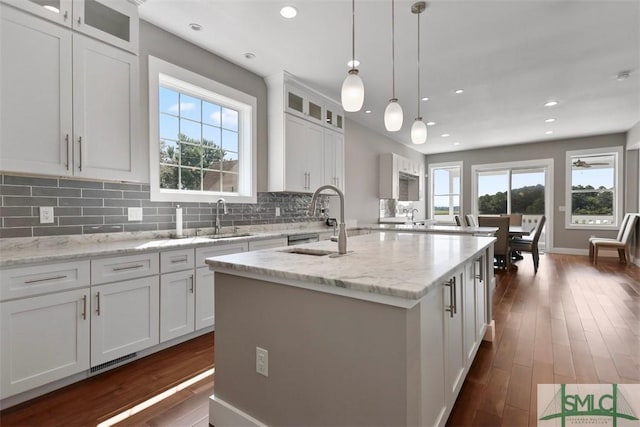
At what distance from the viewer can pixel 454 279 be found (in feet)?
4.93

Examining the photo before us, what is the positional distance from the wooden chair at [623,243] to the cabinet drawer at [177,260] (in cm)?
724

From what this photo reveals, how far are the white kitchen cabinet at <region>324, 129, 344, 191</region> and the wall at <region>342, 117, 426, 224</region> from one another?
0.67 meters

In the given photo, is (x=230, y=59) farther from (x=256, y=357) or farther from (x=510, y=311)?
(x=510, y=311)

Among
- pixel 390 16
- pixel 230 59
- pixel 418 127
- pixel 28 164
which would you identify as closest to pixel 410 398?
pixel 418 127

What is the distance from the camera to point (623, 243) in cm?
567

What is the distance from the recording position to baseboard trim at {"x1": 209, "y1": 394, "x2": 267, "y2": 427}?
1465mm

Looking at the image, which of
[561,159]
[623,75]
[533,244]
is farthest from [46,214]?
[561,159]

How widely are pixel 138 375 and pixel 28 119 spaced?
1.76 metres

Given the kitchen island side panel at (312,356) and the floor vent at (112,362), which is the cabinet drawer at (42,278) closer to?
the floor vent at (112,362)

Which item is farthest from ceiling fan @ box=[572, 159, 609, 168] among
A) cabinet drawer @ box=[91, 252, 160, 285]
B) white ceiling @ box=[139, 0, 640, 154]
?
cabinet drawer @ box=[91, 252, 160, 285]

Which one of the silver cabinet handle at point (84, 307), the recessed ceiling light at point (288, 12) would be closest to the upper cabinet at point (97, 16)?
the recessed ceiling light at point (288, 12)

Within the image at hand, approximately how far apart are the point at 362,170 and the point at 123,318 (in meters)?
4.73

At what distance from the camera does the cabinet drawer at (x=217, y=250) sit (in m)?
2.59

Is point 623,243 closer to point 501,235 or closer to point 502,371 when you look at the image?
point 501,235
